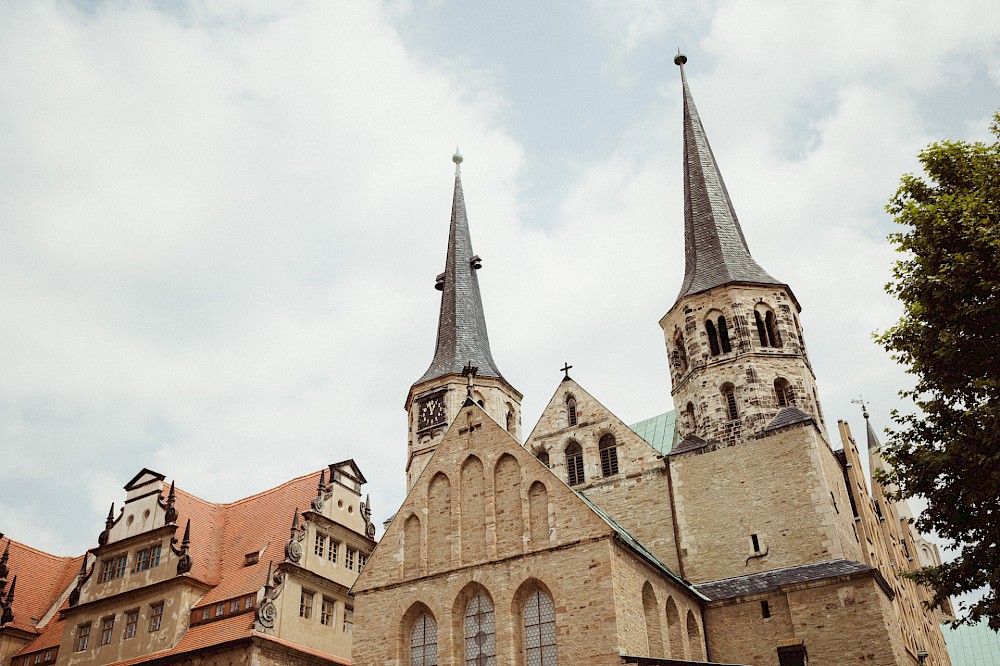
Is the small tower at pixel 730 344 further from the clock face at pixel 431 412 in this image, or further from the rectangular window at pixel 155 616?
the rectangular window at pixel 155 616

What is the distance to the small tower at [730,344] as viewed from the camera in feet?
83.0

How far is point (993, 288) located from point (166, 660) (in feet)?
72.2

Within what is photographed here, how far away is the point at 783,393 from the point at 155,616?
20.2 metres

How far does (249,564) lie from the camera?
25.5 metres

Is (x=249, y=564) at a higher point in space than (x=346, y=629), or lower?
higher

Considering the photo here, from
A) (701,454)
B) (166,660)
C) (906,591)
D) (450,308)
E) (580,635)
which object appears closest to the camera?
(580,635)

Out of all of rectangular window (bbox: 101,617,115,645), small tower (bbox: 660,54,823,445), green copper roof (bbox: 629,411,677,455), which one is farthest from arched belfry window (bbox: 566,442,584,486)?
rectangular window (bbox: 101,617,115,645)

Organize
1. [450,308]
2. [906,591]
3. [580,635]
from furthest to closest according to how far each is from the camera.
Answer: [450,308], [906,591], [580,635]

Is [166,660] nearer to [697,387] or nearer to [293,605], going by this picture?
[293,605]

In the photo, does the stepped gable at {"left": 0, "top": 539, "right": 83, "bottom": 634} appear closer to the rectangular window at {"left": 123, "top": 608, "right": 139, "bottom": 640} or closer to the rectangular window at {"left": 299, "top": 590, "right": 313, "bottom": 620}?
the rectangular window at {"left": 123, "top": 608, "right": 139, "bottom": 640}

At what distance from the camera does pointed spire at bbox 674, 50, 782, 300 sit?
28.2m

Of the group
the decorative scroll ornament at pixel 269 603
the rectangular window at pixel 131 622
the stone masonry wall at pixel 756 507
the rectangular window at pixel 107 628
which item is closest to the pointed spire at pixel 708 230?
the stone masonry wall at pixel 756 507

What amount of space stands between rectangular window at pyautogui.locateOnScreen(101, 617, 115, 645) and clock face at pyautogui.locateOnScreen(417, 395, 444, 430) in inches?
525

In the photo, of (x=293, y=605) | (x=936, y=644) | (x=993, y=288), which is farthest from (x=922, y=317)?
(x=936, y=644)
